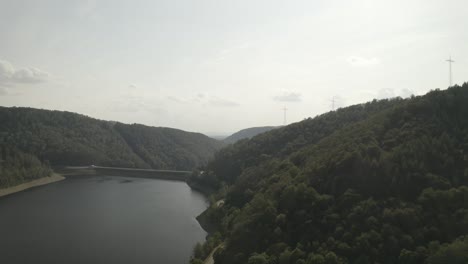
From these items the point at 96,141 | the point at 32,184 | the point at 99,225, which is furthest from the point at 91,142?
the point at 99,225

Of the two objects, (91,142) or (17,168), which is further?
(91,142)

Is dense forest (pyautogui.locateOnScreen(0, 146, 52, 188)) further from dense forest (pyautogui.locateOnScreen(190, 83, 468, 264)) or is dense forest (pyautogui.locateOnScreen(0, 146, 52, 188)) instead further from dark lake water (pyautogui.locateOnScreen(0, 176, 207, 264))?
dense forest (pyautogui.locateOnScreen(190, 83, 468, 264))

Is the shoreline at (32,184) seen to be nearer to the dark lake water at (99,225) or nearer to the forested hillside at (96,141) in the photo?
the dark lake water at (99,225)

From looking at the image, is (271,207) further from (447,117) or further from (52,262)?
(52,262)

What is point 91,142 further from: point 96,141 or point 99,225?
point 99,225

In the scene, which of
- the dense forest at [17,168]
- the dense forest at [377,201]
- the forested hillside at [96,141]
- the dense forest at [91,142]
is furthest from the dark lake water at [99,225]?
the forested hillside at [96,141]

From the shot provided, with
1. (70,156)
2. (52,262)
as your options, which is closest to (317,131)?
(52,262)
